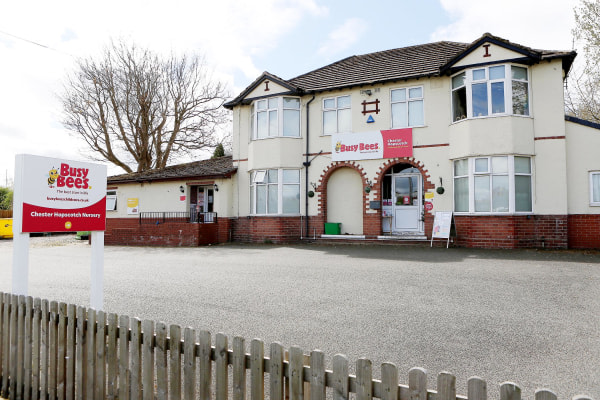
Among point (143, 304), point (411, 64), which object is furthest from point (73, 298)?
point (411, 64)

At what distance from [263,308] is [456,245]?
405 inches

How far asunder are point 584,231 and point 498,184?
305 centimetres

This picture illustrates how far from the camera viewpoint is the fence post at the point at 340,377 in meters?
2.17

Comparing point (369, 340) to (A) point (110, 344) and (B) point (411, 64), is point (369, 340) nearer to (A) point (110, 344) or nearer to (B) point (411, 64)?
(A) point (110, 344)

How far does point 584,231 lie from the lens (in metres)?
13.1

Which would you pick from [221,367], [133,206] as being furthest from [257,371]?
[133,206]

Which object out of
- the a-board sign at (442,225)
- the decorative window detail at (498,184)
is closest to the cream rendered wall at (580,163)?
the decorative window detail at (498,184)

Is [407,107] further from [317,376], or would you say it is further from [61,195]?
[317,376]

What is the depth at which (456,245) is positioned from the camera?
14203 millimetres

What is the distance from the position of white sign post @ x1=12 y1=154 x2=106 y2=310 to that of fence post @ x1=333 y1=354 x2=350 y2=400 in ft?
10.9

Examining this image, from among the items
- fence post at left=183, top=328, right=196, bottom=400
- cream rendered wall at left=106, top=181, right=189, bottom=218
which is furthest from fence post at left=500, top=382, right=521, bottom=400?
cream rendered wall at left=106, top=181, right=189, bottom=218

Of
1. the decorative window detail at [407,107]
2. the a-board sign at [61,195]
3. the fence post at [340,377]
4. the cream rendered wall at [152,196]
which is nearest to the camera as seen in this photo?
the fence post at [340,377]

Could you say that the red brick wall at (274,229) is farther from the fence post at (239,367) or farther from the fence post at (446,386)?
the fence post at (446,386)

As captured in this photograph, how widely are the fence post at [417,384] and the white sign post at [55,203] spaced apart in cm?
371
